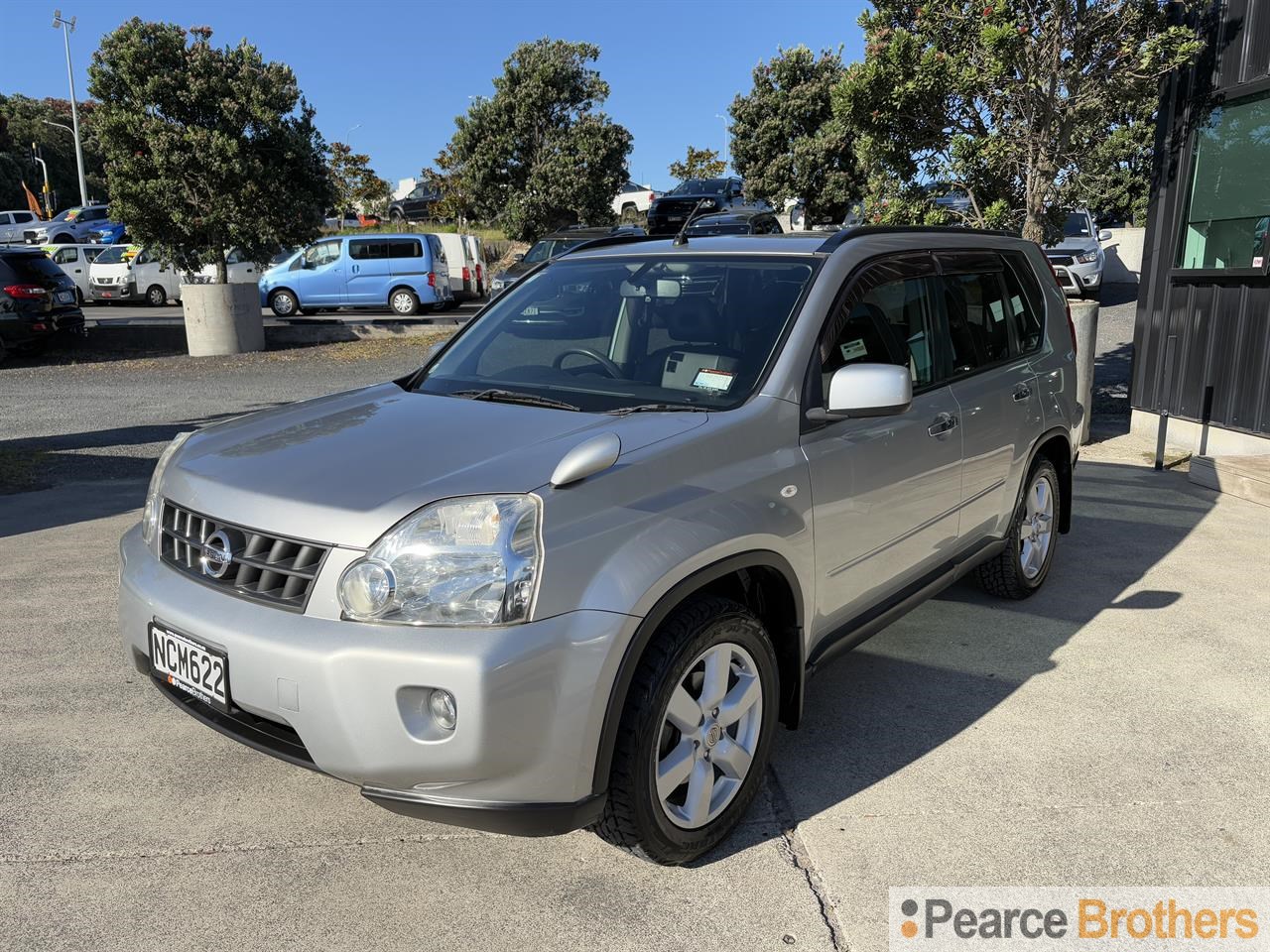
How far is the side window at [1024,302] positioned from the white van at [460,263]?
19438mm

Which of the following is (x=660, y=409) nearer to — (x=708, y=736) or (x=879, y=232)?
(x=708, y=736)

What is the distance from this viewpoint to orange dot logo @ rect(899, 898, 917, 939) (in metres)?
2.63

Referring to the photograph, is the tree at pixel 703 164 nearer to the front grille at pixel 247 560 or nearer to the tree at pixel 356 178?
the tree at pixel 356 178

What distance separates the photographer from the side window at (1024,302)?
482cm

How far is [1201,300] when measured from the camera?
8508mm

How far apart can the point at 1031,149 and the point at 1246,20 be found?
1855 mm

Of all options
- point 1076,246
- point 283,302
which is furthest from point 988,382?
point 283,302

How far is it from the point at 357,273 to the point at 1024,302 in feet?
60.8

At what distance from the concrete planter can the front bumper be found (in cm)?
1448

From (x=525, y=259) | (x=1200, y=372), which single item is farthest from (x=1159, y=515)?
(x=525, y=259)

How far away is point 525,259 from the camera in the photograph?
20391 millimetres

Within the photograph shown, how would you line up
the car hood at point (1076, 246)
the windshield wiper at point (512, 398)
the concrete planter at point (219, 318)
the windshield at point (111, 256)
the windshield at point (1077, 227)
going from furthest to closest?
the windshield at point (111, 256) < the windshield at point (1077, 227) < the car hood at point (1076, 246) < the concrete planter at point (219, 318) < the windshield wiper at point (512, 398)

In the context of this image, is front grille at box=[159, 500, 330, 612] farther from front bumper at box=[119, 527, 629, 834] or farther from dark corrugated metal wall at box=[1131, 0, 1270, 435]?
dark corrugated metal wall at box=[1131, 0, 1270, 435]

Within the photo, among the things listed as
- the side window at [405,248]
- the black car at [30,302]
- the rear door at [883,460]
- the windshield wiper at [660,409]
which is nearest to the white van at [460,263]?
the side window at [405,248]
